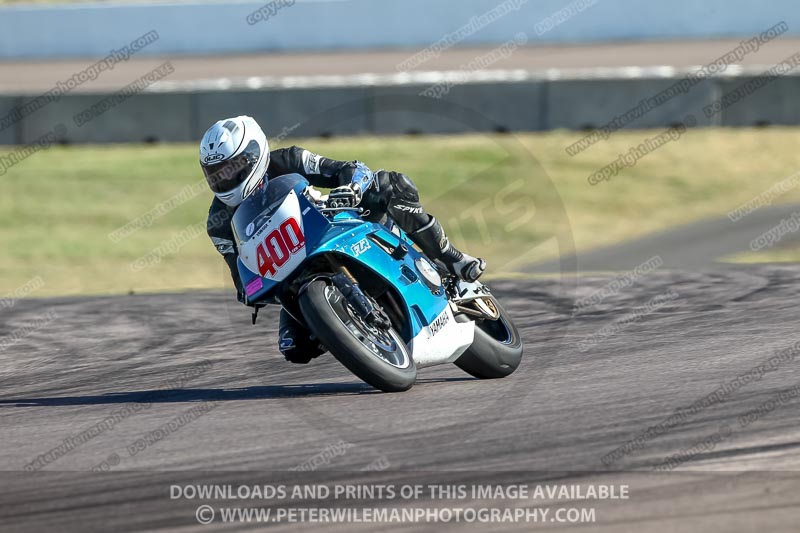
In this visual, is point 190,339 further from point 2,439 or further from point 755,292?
point 755,292

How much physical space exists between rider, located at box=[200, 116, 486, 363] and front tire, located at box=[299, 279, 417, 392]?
511mm

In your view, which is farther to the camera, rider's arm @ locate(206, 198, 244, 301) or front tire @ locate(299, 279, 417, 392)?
rider's arm @ locate(206, 198, 244, 301)

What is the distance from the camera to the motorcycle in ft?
19.3

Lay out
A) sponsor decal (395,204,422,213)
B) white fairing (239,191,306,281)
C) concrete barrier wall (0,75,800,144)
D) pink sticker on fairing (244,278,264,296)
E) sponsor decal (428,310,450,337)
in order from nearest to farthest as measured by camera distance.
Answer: white fairing (239,191,306,281)
pink sticker on fairing (244,278,264,296)
sponsor decal (428,310,450,337)
sponsor decal (395,204,422,213)
concrete barrier wall (0,75,800,144)

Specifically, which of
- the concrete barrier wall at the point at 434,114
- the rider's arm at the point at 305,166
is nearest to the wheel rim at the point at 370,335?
the rider's arm at the point at 305,166

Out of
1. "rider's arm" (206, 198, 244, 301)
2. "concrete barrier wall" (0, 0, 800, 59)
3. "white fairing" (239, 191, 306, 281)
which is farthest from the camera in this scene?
"concrete barrier wall" (0, 0, 800, 59)

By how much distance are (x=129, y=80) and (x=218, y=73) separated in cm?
170

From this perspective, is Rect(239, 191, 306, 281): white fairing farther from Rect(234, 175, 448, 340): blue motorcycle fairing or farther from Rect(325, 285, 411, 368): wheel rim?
Rect(325, 285, 411, 368): wheel rim

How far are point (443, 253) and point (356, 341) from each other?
1135mm

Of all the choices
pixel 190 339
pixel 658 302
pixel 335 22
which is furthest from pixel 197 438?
pixel 335 22

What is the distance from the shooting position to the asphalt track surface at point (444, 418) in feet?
15.2

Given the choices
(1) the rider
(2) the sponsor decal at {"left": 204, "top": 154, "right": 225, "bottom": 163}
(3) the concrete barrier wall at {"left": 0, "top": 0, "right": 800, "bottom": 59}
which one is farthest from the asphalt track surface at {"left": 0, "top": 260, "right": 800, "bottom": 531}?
(3) the concrete barrier wall at {"left": 0, "top": 0, "right": 800, "bottom": 59}

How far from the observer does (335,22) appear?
1008 inches

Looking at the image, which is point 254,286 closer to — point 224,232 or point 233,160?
point 224,232
